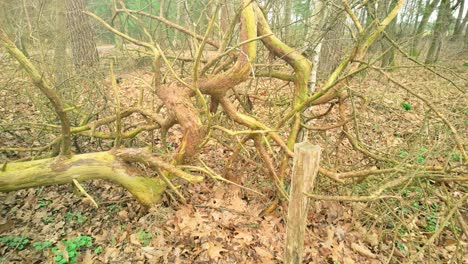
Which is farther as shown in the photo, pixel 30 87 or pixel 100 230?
pixel 30 87

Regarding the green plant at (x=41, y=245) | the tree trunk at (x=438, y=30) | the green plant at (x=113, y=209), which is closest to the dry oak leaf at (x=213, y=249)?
the green plant at (x=113, y=209)

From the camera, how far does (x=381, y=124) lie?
580 centimetres

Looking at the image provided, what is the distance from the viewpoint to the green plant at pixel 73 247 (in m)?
2.81

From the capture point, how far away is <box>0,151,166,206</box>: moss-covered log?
2.89m

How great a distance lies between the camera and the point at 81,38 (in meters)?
6.76

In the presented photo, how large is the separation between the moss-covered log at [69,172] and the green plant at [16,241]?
541 mm

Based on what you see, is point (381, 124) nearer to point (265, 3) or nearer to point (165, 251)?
point (265, 3)

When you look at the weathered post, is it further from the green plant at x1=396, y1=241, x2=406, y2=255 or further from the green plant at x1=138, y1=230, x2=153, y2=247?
the green plant at x1=396, y1=241, x2=406, y2=255

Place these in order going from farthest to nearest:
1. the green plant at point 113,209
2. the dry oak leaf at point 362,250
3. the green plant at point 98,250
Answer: the green plant at point 113,209 < the dry oak leaf at point 362,250 < the green plant at point 98,250

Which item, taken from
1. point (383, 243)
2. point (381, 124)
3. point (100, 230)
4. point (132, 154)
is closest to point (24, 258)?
point (100, 230)

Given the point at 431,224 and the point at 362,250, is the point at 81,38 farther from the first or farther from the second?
the point at 431,224

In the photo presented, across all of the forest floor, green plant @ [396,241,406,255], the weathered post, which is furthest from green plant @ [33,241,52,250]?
green plant @ [396,241,406,255]

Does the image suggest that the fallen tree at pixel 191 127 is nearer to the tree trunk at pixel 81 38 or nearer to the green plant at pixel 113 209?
the green plant at pixel 113 209

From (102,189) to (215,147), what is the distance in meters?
1.90
